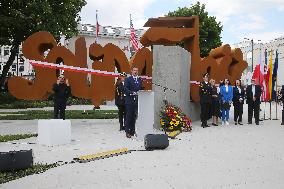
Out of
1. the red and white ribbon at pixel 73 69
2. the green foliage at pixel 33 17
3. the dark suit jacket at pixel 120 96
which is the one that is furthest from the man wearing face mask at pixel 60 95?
the green foliage at pixel 33 17

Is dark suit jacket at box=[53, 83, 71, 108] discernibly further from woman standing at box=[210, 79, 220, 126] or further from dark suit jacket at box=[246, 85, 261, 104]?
dark suit jacket at box=[246, 85, 261, 104]

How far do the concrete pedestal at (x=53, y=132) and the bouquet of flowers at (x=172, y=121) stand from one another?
166 inches

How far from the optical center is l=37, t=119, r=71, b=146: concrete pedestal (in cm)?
1074

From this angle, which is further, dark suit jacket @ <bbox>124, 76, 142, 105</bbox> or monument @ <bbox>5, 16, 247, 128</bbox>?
monument @ <bbox>5, 16, 247, 128</bbox>

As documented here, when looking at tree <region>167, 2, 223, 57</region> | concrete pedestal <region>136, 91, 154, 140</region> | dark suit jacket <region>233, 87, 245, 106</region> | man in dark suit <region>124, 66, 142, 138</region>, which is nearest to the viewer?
concrete pedestal <region>136, 91, 154, 140</region>

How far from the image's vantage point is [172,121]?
14.2 metres

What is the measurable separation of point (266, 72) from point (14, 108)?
1887 centimetres

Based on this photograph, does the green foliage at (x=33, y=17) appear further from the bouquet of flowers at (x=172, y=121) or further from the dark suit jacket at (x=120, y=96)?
the bouquet of flowers at (x=172, y=121)

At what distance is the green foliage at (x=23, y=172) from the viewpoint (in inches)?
256

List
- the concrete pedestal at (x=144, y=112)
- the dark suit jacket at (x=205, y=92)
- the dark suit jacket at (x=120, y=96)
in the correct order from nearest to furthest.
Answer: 1. the concrete pedestal at (x=144, y=112)
2. the dark suit jacket at (x=120, y=96)
3. the dark suit jacket at (x=205, y=92)

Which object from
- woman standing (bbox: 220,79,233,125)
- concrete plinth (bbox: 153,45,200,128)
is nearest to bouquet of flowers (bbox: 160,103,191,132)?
concrete plinth (bbox: 153,45,200,128)

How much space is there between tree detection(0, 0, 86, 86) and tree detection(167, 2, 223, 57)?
21.4m

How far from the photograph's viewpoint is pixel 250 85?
18016mm

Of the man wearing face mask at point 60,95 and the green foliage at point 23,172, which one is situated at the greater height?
the man wearing face mask at point 60,95
